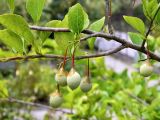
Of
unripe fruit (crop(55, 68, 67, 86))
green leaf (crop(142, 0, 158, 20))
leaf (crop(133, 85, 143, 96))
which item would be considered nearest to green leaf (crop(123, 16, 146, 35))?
green leaf (crop(142, 0, 158, 20))

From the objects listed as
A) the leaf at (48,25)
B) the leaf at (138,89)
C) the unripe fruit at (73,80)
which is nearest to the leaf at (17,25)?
the leaf at (48,25)

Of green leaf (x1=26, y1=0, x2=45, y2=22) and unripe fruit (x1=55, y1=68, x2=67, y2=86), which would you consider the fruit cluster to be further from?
green leaf (x1=26, y1=0, x2=45, y2=22)

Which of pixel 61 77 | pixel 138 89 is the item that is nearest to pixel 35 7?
pixel 61 77

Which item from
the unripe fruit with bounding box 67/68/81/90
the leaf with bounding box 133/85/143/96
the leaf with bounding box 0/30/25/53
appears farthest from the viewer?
the leaf with bounding box 133/85/143/96

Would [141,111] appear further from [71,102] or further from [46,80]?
[46,80]

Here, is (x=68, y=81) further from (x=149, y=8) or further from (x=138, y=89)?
(x=138, y=89)

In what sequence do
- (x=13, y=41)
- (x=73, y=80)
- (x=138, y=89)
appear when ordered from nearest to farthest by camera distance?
(x=73, y=80)
(x=13, y=41)
(x=138, y=89)
